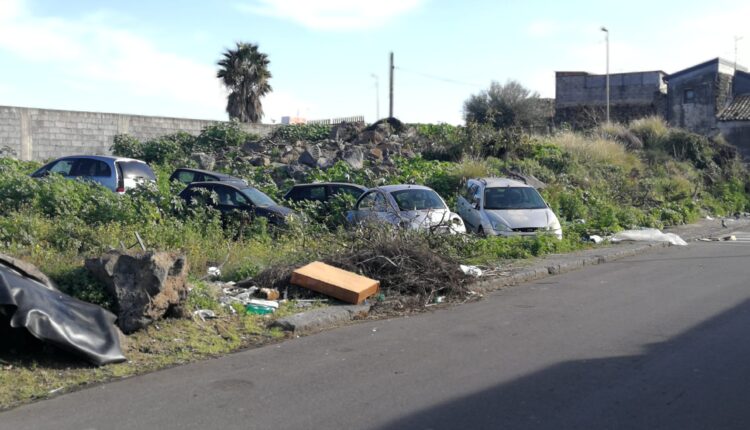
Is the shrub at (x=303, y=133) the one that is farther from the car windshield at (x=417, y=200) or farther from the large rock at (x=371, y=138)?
the car windshield at (x=417, y=200)

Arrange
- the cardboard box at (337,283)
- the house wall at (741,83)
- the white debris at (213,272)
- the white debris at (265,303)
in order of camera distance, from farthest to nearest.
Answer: the house wall at (741,83), the white debris at (213,272), the cardboard box at (337,283), the white debris at (265,303)

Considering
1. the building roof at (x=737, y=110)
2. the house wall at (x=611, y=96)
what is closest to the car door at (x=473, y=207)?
the building roof at (x=737, y=110)

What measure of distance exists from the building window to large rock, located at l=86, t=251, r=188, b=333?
43832 millimetres

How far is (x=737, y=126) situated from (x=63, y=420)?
1667 inches

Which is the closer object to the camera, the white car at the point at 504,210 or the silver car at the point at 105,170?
the white car at the point at 504,210

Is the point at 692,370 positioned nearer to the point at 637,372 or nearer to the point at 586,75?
the point at 637,372

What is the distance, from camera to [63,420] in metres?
5.92

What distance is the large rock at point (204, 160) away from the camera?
87.2 feet

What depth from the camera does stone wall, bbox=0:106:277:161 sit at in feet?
88.2

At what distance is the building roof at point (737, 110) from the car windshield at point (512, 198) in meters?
28.0

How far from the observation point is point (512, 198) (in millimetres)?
18391

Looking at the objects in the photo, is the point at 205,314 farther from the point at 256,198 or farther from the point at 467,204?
the point at 467,204

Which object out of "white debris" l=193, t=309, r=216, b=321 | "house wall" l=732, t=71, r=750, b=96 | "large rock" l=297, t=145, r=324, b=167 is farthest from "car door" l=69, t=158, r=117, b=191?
"house wall" l=732, t=71, r=750, b=96

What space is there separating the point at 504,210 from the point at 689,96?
33.3 m
